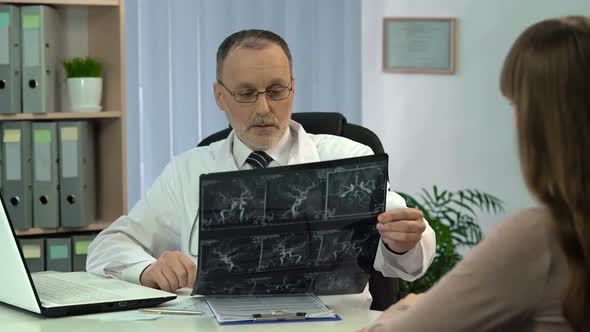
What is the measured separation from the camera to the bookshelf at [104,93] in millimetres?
3635

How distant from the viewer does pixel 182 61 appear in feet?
14.2

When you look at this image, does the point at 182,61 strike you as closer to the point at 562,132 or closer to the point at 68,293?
the point at 68,293

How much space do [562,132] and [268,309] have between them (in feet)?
2.77

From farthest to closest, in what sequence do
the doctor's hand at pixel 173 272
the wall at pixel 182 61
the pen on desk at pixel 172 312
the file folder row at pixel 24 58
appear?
the wall at pixel 182 61
the file folder row at pixel 24 58
the doctor's hand at pixel 173 272
the pen on desk at pixel 172 312

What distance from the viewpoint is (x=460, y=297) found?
1202mm

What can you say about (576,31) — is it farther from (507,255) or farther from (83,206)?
(83,206)

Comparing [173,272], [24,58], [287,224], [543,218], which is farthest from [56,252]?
[543,218]

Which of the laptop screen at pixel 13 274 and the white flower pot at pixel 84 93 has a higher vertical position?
the white flower pot at pixel 84 93

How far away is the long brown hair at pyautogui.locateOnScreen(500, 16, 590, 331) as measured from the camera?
111 centimetres

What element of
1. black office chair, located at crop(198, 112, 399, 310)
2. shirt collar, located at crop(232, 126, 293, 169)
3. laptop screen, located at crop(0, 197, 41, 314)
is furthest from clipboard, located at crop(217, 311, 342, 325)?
shirt collar, located at crop(232, 126, 293, 169)

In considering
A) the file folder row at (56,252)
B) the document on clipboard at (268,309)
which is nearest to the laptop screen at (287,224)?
the document on clipboard at (268,309)

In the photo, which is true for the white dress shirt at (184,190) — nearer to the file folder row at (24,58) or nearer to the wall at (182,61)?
the file folder row at (24,58)

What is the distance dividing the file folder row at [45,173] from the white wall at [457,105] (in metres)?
1.81

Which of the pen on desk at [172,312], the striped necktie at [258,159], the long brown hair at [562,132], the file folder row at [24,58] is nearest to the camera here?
the long brown hair at [562,132]
